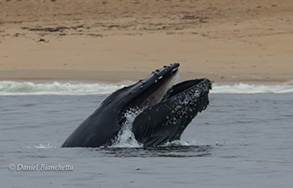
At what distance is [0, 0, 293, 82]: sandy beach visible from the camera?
21094 millimetres

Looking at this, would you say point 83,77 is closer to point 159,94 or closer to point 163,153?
point 163,153

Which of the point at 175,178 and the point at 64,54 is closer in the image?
the point at 175,178

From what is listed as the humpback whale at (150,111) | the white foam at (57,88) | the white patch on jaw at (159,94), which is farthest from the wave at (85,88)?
the white patch on jaw at (159,94)

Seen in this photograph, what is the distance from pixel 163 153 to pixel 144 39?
16393 millimetres

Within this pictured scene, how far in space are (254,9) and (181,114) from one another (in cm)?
2194

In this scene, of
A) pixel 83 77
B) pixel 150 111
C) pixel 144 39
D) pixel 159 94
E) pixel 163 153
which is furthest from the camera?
pixel 144 39

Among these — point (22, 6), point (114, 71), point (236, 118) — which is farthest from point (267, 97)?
point (22, 6)

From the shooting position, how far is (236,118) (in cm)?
1241

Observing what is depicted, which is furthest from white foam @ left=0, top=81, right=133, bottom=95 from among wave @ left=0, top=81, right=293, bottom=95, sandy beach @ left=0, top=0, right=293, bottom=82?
sandy beach @ left=0, top=0, right=293, bottom=82

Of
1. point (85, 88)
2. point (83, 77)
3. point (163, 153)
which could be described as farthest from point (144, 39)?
point (163, 153)

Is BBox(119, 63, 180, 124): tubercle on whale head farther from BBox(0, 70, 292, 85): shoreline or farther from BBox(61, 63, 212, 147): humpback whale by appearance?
BBox(0, 70, 292, 85): shoreline

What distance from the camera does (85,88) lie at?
726 inches

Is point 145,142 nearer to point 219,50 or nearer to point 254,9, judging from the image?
point 219,50

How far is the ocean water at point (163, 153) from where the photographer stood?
734 cm
